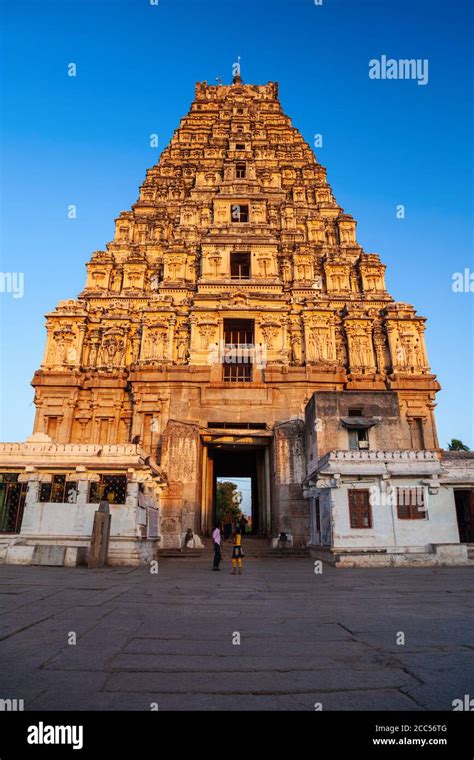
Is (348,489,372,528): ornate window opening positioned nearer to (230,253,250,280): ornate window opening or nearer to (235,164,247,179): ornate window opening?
(230,253,250,280): ornate window opening

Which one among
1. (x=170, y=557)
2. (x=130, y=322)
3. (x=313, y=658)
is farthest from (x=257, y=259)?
(x=313, y=658)

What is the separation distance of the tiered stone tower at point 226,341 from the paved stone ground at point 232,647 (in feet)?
44.9

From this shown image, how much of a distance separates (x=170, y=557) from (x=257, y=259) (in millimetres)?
18381

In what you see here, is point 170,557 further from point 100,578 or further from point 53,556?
point 100,578

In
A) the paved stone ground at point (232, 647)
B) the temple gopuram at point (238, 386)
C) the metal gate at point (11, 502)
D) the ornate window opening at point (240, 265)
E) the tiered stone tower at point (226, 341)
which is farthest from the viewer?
the ornate window opening at point (240, 265)

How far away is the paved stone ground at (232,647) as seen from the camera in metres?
3.98

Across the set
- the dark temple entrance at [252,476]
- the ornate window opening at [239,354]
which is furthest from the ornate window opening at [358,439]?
the ornate window opening at [239,354]

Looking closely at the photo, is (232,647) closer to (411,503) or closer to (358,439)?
(411,503)

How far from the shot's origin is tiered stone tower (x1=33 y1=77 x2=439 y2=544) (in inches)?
995

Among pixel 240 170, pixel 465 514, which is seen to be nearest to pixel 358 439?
pixel 465 514

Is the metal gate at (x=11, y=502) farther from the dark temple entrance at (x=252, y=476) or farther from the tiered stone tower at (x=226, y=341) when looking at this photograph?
the dark temple entrance at (x=252, y=476)

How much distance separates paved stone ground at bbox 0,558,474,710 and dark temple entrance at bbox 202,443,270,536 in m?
16.5

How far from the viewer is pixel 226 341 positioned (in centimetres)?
2875

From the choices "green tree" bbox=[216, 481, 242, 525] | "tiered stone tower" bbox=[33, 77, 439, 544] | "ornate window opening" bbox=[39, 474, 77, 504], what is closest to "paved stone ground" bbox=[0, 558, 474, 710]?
"ornate window opening" bbox=[39, 474, 77, 504]
